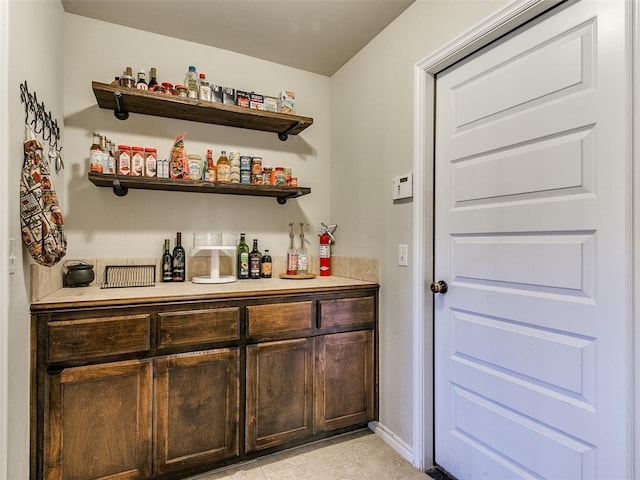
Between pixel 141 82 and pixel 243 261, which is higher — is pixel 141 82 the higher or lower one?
the higher one

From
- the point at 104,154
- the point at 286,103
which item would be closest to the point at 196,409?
the point at 104,154

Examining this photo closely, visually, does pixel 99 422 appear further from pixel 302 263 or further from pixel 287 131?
pixel 287 131

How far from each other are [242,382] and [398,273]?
1.04 metres

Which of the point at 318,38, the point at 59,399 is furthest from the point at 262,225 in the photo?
the point at 59,399

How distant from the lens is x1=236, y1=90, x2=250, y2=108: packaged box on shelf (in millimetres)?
2207

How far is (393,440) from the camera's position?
198 cm

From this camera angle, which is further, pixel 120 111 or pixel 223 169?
pixel 223 169

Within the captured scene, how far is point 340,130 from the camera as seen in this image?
2.59 m

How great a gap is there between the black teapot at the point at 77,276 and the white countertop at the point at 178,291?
0.04 metres

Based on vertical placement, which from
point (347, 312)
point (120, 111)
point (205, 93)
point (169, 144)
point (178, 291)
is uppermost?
point (205, 93)

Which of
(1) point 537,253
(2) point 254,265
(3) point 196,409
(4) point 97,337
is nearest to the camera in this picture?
(1) point 537,253

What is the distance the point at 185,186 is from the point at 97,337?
37.0 inches

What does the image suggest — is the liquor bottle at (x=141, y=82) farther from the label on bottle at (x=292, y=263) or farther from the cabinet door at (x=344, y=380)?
the cabinet door at (x=344, y=380)

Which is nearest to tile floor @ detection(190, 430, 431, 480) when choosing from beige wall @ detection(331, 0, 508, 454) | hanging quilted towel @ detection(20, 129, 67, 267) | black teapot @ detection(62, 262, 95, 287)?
beige wall @ detection(331, 0, 508, 454)
